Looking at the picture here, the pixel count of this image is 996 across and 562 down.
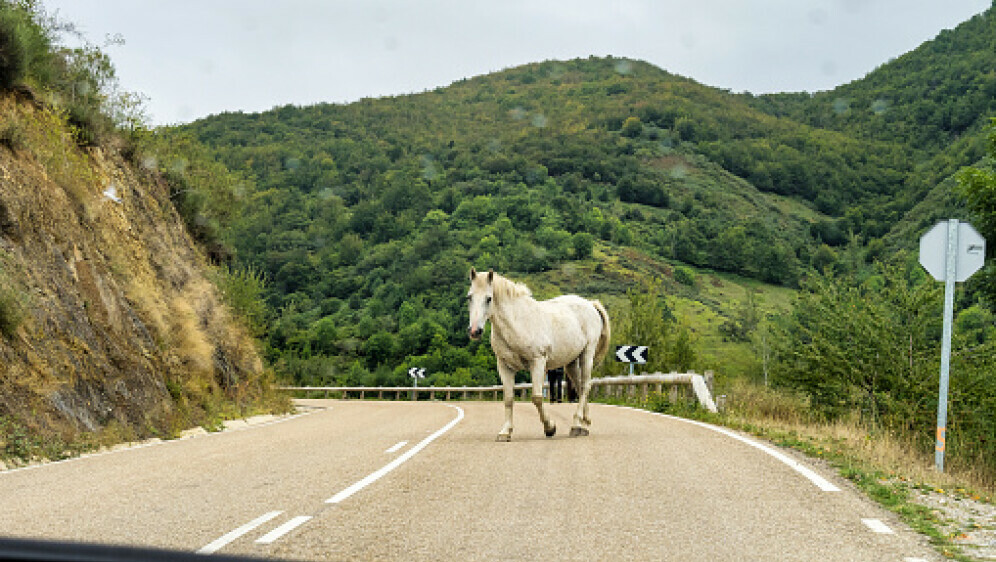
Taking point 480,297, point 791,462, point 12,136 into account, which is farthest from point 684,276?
point 791,462

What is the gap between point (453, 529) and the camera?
6.04 metres

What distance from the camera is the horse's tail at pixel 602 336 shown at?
49.0ft

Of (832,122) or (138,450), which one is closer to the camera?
(138,450)

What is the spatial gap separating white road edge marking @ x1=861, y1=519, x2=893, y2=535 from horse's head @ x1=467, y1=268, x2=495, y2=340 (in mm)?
5990

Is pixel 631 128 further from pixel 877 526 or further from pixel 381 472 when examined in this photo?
pixel 877 526

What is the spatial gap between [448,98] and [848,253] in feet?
286

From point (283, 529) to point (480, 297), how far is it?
6.28m

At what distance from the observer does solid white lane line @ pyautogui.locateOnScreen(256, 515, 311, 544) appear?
559 centimetres

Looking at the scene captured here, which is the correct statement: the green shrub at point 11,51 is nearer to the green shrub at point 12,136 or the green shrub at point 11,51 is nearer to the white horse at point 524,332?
the green shrub at point 12,136

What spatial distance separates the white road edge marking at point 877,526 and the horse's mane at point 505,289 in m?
6.49

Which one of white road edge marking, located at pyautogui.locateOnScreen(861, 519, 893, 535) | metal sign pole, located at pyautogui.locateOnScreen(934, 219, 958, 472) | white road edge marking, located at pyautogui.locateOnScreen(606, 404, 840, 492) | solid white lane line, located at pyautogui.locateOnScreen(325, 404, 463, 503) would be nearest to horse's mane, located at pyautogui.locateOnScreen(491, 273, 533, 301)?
solid white lane line, located at pyautogui.locateOnScreen(325, 404, 463, 503)

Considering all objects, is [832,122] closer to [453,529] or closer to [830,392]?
[830,392]

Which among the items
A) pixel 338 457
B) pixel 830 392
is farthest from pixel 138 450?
pixel 830 392

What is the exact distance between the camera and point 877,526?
251 inches
